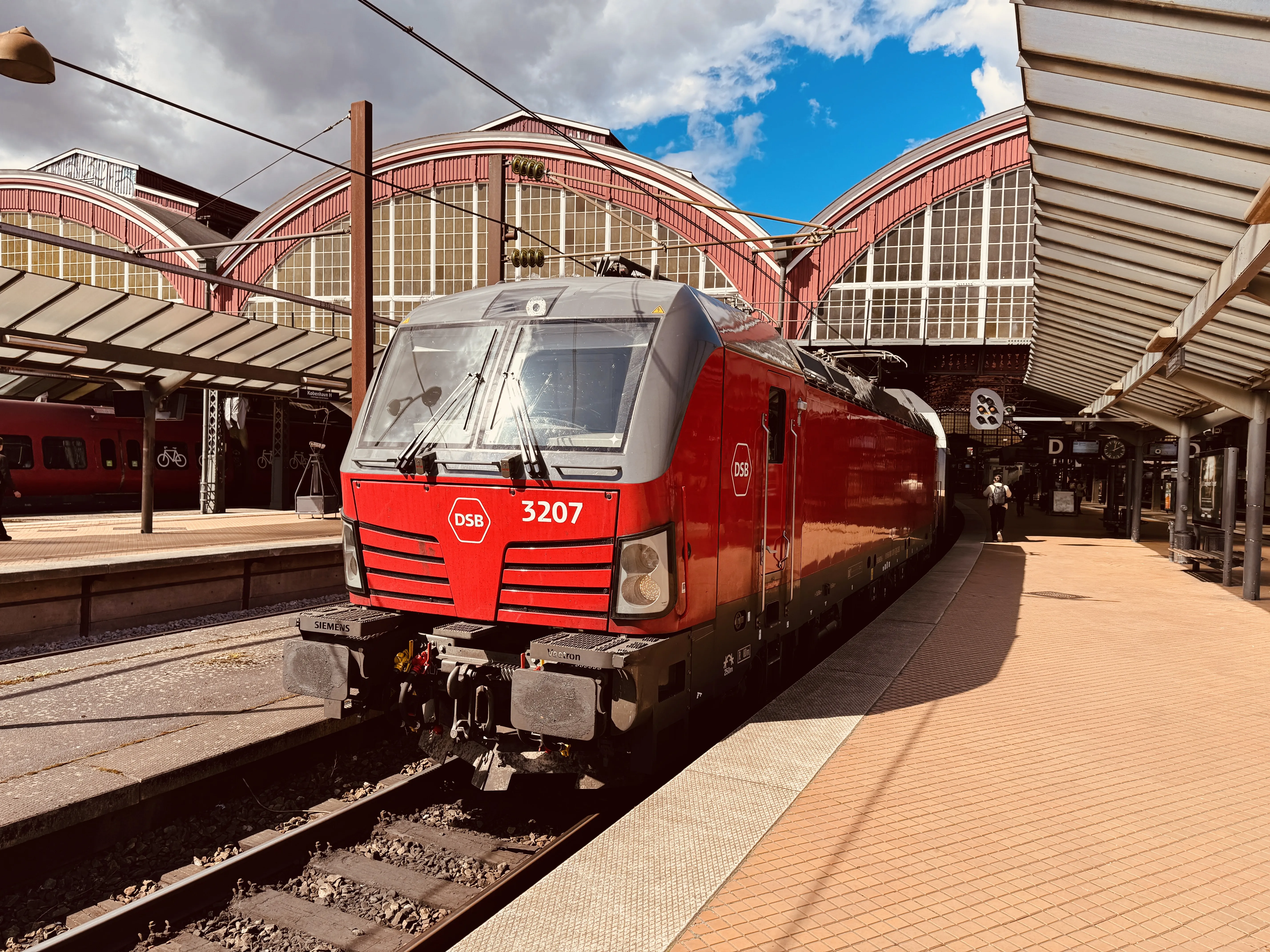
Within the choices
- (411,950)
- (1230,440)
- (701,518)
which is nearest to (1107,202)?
(701,518)

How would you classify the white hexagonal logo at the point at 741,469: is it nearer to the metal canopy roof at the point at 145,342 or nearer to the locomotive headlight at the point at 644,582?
the locomotive headlight at the point at 644,582

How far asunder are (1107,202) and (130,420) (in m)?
24.1

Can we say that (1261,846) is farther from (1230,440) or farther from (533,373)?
(1230,440)

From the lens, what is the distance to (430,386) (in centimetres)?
602

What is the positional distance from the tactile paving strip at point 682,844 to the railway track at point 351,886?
0.75 meters

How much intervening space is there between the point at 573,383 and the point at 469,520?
3.43 ft

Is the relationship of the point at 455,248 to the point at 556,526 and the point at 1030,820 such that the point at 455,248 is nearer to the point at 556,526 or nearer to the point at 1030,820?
the point at 556,526

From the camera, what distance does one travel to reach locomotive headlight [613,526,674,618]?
5.07 m

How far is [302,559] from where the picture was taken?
41.7 feet

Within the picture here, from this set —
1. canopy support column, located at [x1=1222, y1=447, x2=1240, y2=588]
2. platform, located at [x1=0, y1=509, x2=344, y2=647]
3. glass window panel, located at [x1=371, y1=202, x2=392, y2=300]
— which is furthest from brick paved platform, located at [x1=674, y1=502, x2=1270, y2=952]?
glass window panel, located at [x1=371, y1=202, x2=392, y2=300]

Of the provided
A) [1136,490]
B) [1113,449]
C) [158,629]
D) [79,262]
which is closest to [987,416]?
[1113,449]

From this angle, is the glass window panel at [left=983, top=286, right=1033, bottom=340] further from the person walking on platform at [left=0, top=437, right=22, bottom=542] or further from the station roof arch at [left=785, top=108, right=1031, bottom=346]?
the person walking on platform at [left=0, top=437, right=22, bottom=542]

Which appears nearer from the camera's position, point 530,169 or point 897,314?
point 530,169

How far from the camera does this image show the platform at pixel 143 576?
363 inches
